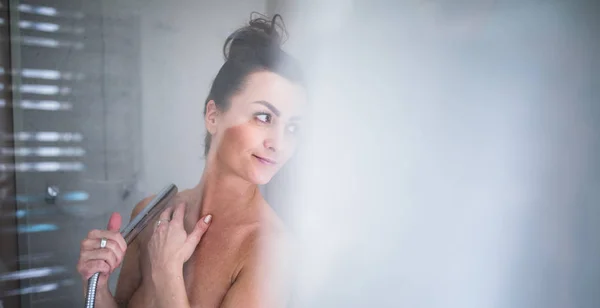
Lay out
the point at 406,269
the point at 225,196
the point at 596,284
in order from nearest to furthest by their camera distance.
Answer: the point at 596,284 → the point at 406,269 → the point at 225,196

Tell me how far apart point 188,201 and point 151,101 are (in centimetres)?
18

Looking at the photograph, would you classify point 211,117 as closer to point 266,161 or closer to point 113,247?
point 266,161

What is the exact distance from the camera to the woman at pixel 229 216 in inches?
24.9

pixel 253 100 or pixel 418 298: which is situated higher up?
pixel 253 100

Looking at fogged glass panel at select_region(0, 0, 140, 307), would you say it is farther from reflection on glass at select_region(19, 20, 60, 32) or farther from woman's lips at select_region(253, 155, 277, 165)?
woman's lips at select_region(253, 155, 277, 165)

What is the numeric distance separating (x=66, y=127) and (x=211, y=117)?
0.96 feet

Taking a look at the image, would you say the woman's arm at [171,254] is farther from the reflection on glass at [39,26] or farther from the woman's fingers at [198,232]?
the reflection on glass at [39,26]

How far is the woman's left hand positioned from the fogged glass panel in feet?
0.32

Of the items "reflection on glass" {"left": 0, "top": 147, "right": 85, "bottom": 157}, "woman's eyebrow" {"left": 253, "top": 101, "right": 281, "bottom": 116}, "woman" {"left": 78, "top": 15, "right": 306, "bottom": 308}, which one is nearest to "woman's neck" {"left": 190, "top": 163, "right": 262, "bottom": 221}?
"woman" {"left": 78, "top": 15, "right": 306, "bottom": 308}

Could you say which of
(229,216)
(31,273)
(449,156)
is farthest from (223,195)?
(31,273)

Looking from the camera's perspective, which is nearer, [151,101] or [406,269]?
[406,269]

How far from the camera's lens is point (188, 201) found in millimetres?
722

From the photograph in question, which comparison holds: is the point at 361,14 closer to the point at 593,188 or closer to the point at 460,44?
the point at 460,44

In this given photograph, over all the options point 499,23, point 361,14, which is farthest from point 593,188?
point 361,14
